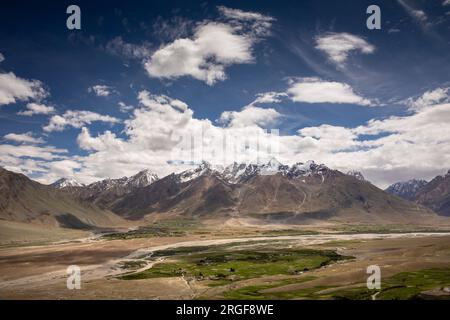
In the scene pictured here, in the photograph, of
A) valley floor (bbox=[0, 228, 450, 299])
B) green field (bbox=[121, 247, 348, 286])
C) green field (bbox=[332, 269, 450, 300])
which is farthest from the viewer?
green field (bbox=[121, 247, 348, 286])

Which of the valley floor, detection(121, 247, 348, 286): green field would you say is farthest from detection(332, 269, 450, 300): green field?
detection(121, 247, 348, 286): green field

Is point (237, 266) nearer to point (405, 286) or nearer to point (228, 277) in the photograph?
point (228, 277)

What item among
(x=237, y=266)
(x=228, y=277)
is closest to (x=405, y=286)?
(x=228, y=277)

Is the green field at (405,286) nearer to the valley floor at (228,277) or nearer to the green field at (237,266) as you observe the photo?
the valley floor at (228,277)

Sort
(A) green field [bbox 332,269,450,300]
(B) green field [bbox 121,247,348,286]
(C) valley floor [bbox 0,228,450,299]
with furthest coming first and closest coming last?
(B) green field [bbox 121,247,348,286] → (C) valley floor [bbox 0,228,450,299] → (A) green field [bbox 332,269,450,300]

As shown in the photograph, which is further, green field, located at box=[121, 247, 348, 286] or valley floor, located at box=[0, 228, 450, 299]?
green field, located at box=[121, 247, 348, 286]

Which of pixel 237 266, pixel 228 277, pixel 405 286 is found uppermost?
pixel 405 286

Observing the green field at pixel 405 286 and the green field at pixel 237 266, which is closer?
the green field at pixel 405 286

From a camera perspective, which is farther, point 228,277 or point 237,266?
point 237,266

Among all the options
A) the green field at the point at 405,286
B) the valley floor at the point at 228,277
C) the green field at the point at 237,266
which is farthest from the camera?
the green field at the point at 237,266

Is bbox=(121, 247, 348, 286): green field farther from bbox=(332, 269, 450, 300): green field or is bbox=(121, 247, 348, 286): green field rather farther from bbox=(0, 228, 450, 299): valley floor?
bbox=(332, 269, 450, 300): green field

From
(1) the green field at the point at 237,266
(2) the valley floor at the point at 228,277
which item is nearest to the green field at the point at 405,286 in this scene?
(2) the valley floor at the point at 228,277
